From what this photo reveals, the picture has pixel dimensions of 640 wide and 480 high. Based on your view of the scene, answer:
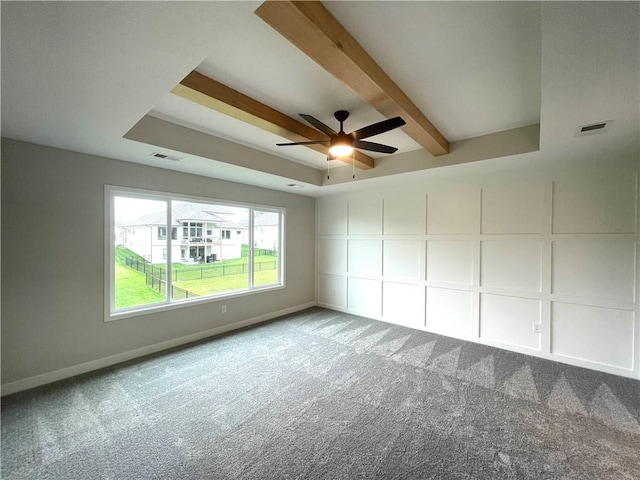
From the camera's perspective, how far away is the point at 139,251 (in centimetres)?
342

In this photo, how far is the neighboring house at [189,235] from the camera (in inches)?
136

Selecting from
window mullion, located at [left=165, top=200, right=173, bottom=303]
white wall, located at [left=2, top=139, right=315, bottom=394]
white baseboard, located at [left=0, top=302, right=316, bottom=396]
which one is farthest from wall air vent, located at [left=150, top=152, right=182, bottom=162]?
white baseboard, located at [left=0, top=302, right=316, bottom=396]

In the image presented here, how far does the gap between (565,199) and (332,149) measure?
118 inches

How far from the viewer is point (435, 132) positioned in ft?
9.53

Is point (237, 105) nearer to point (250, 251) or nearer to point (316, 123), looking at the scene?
point (316, 123)

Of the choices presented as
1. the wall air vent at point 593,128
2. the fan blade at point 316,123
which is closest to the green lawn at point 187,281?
the fan blade at point 316,123

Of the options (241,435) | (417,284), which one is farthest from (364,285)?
(241,435)

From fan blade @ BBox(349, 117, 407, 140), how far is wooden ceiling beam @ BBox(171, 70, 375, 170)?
2.29 ft

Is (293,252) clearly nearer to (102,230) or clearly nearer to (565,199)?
(102,230)

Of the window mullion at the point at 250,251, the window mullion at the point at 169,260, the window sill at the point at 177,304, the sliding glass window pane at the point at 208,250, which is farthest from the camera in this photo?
the window mullion at the point at 250,251

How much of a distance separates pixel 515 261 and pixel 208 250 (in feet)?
14.8

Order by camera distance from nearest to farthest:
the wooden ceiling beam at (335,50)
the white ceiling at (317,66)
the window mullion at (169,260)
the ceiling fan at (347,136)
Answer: the white ceiling at (317,66) < the wooden ceiling beam at (335,50) < the ceiling fan at (347,136) < the window mullion at (169,260)

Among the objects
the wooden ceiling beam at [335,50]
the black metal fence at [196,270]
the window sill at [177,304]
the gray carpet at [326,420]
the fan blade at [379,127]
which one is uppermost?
the wooden ceiling beam at [335,50]

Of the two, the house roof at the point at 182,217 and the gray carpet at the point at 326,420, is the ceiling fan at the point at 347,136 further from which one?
the gray carpet at the point at 326,420
